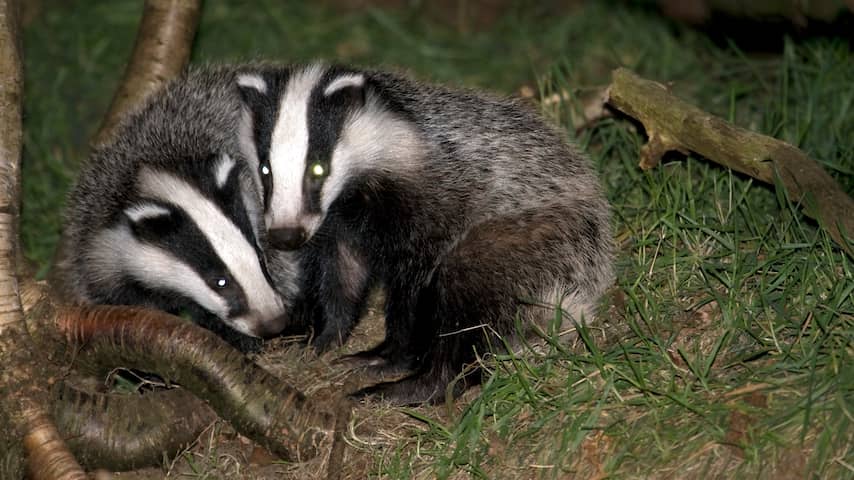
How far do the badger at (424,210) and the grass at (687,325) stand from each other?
0.21 metres

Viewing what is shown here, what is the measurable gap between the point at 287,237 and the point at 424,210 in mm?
607

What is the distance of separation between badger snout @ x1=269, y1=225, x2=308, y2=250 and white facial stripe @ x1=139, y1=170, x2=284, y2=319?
167mm

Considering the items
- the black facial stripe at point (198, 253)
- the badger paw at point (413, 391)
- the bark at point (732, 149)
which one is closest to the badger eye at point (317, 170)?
the black facial stripe at point (198, 253)

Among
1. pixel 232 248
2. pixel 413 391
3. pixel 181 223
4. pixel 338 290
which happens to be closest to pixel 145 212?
pixel 181 223

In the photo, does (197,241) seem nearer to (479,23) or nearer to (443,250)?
(443,250)

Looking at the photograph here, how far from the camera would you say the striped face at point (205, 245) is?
387 cm

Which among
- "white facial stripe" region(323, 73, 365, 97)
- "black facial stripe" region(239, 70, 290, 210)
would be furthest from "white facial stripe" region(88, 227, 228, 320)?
"white facial stripe" region(323, 73, 365, 97)

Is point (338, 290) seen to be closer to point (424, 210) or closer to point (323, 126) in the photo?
point (424, 210)

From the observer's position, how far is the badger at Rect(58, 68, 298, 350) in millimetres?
3895

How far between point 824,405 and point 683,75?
3.26m

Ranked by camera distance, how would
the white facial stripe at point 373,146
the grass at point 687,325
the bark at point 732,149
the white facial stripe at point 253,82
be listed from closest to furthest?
the grass at point 687,325, the bark at point 732,149, the white facial stripe at point 373,146, the white facial stripe at point 253,82

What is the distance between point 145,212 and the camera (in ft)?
12.8

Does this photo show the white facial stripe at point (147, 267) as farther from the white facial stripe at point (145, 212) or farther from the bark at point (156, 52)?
the bark at point (156, 52)

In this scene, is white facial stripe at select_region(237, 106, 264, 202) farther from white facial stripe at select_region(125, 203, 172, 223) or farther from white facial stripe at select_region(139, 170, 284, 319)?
white facial stripe at select_region(125, 203, 172, 223)
